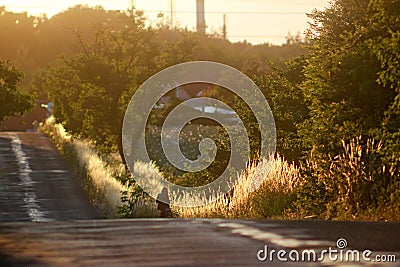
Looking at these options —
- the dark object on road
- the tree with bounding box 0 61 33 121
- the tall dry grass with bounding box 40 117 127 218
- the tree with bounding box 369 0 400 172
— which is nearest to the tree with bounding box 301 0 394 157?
the tree with bounding box 369 0 400 172

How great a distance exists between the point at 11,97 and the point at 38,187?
630cm

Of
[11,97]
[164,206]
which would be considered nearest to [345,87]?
[164,206]

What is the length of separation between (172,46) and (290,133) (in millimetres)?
20515

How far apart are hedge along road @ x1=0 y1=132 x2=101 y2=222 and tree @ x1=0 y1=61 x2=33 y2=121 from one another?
3390 mm

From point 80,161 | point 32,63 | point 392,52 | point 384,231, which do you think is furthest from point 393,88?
point 32,63

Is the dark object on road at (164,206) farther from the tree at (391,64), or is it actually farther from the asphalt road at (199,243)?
the asphalt road at (199,243)

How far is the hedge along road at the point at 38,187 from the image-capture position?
108 ft

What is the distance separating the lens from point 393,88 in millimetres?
17141

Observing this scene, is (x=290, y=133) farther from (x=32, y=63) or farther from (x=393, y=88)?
(x=32, y=63)

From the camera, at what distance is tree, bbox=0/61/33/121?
35.9 m

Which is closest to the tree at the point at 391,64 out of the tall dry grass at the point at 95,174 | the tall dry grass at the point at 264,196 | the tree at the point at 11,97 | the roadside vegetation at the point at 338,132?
the roadside vegetation at the point at 338,132

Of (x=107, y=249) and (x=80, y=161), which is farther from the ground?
(x=107, y=249)

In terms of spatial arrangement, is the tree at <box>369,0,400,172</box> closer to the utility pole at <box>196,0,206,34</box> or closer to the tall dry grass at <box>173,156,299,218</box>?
the tall dry grass at <box>173,156,299,218</box>

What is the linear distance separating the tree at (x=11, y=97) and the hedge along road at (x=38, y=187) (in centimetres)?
339
